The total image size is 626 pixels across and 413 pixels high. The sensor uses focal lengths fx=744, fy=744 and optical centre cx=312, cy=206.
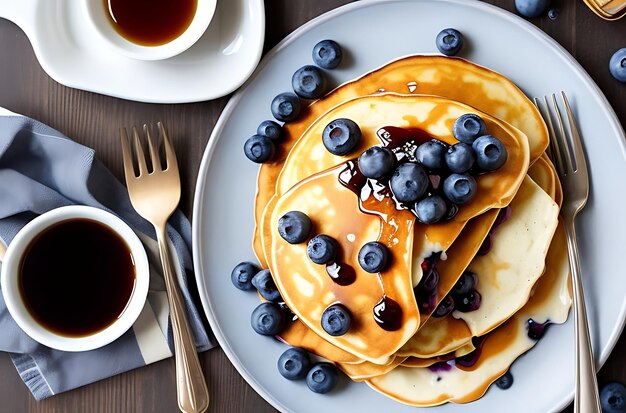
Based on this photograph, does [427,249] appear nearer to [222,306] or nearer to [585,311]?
[585,311]

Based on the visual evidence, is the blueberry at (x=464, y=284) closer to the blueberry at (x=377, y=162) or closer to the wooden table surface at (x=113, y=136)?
the blueberry at (x=377, y=162)

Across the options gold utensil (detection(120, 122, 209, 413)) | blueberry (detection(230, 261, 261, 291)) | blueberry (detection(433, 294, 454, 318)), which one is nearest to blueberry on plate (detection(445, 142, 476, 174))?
blueberry (detection(433, 294, 454, 318))

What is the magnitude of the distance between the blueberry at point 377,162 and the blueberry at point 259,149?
28 centimetres

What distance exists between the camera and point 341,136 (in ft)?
4.64

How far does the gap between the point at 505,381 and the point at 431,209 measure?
481 millimetres

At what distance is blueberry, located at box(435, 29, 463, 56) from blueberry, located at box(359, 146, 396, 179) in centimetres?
33

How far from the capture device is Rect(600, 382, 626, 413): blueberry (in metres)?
1.59

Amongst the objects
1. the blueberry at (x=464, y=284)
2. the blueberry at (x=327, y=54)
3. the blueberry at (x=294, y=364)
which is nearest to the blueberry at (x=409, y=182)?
the blueberry at (x=464, y=284)

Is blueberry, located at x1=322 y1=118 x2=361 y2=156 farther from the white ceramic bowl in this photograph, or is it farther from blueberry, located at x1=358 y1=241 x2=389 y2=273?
the white ceramic bowl

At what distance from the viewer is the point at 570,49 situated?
Result: 164 cm

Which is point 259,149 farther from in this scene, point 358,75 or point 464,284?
point 464,284

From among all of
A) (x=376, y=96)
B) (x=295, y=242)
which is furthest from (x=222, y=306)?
(x=376, y=96)

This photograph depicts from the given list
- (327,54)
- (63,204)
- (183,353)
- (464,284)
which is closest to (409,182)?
(464,284)

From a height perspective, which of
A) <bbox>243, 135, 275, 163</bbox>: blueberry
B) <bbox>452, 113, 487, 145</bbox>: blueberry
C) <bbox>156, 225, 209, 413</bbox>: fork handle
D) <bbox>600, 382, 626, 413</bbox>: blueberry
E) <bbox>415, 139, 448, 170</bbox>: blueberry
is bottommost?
<bbox>156, 225, 209, 413</bbox>: fork handle
